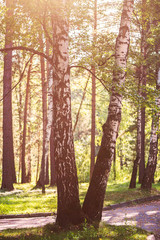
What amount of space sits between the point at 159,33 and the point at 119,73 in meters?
9.44

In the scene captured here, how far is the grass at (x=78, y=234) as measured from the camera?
6.39m

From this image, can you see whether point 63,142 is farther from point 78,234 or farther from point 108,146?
point 78,234

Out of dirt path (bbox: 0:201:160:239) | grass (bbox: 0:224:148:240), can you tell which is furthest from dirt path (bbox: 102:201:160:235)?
grass (bbox: 0:224:148:240)

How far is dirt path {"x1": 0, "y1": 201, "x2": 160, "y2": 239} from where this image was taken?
28.0 ft

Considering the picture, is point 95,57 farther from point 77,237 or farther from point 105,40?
point 77,237

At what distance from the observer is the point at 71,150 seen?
7324 mm

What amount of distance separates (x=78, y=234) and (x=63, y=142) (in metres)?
2.07

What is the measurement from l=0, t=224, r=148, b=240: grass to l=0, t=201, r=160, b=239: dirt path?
26.9 inches

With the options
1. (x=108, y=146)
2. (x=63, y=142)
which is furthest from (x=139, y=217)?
(x=63, y=142)

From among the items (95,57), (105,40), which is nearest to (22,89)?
(105,40)

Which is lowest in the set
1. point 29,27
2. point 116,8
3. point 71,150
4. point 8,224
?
point 8,224

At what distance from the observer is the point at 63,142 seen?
23.8 feet

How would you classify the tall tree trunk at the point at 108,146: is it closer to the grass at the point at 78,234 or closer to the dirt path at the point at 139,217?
the grass at the point at 78,234

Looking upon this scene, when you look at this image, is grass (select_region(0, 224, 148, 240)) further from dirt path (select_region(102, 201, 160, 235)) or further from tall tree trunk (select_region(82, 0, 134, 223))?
dirt path (select_region(102, 201, 160, 235))
